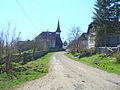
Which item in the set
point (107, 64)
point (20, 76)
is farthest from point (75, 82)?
point (107, 64)

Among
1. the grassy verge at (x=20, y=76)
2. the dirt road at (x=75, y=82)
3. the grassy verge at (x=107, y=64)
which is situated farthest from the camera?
the grassy verge at (x=107, y=64)

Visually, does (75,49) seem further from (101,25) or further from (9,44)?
(9,44)

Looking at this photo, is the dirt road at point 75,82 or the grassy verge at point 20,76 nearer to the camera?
the dirt road at point 75,82

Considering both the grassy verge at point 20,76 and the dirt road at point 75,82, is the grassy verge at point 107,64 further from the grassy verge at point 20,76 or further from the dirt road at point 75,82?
the grassy verge at point 20,76

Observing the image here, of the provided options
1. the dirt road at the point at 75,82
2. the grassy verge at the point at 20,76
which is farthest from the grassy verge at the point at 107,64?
the grassy verge at the point at 20,76

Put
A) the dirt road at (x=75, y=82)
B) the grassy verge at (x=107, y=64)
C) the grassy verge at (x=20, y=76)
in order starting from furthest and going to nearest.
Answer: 1. the grassy verge at (x=107, y=64)
2. the grassy verge at (x=20, y=76)
3. the dirt road at (x=75, y=82)

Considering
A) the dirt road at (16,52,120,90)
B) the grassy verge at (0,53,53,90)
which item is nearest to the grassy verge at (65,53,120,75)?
the dirt road at (16,52,120,90)

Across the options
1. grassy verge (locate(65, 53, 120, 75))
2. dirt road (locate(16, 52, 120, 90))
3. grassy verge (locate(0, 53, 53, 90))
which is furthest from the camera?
grassy verge (locate(65, 53, 120, 75))

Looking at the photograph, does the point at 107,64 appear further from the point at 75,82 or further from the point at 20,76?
the point at 75,82

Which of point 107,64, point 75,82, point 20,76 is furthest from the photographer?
point 107,64

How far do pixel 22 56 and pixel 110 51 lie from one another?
15.8 metres

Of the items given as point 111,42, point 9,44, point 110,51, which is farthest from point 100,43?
point 9,44

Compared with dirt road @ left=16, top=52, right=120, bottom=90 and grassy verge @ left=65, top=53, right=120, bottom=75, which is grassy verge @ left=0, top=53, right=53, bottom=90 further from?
grassy verge @ left=65, top=53, right=120, bottom=75

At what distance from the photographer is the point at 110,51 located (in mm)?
51094
